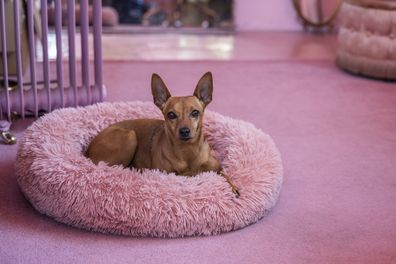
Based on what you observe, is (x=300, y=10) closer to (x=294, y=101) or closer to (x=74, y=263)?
(x=294, y=101)

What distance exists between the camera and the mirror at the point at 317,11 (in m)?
5.66

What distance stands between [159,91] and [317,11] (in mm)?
3815

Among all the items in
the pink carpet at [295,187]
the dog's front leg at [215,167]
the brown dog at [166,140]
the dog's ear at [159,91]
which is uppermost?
the dog's ear at [159,91]

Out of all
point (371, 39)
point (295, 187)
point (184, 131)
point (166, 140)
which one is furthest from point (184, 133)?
point (371, 39)

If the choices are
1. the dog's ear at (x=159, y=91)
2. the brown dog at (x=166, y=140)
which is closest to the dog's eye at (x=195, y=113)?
the brown dog at (x=166, y=140)

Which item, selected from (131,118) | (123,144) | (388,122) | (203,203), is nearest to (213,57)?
(388,122)

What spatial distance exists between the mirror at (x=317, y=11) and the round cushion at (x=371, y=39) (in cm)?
153

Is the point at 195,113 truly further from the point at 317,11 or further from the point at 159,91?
A: the point at 317,11

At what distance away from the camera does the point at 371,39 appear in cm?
396

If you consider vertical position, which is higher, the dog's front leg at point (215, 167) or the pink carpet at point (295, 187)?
the dog's front leg at point (215, 167)

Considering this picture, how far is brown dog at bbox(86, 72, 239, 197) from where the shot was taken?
2.12 m

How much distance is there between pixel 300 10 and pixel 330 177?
11.2 ft

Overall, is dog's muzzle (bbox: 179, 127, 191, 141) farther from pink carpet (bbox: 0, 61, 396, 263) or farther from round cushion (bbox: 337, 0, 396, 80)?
round cushion (bbox: 337, 0, 396, 80)

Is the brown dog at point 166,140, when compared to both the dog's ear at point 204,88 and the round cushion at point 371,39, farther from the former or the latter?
the round cushion at point 371,39
